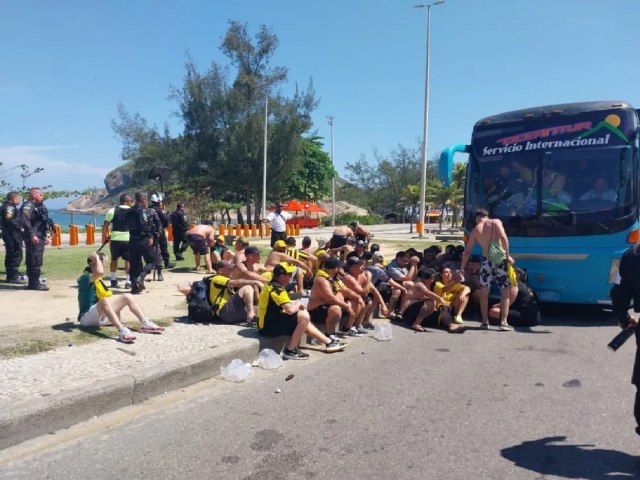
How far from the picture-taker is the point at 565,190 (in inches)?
345

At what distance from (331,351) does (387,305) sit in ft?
8.26

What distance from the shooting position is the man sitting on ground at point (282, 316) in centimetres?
683

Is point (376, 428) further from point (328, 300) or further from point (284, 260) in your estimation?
point (284, 260)

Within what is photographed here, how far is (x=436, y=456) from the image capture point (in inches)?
159

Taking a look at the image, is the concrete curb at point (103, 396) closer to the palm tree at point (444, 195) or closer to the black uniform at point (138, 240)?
the black uniform at point (138, 240)

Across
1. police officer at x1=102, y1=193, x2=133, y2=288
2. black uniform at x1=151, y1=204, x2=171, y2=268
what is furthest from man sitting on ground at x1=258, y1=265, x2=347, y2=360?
black uniform at x1=151, y1=204, x2=171, y2=268

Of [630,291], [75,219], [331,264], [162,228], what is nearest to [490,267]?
[331,264]

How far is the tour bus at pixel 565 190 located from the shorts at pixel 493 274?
0.66m

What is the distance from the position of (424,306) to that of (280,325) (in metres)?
2.64

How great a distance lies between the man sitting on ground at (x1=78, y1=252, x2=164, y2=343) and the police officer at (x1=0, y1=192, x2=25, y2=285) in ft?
12.8

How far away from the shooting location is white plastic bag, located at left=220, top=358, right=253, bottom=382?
596 centimetres

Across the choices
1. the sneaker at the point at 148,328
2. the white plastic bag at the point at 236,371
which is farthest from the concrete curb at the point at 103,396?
the sneaker at the point at 148,328

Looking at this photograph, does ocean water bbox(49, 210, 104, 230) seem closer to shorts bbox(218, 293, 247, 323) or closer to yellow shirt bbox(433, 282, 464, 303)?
shorts bbox(218, 293, 247, 323)

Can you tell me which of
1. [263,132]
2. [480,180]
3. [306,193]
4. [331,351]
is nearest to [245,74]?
[263,132]
